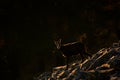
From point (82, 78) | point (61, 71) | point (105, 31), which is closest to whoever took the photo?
point (82, 78)

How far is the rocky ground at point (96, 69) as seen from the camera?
14.1 metres

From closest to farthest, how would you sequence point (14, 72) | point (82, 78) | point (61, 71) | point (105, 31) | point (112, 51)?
point (82, 78)
point (112, 51)
point (61, 71)
point (14, 72)
point (105, 31)

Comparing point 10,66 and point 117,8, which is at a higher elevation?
point 117,8

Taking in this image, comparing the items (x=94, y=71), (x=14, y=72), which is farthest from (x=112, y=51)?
(x=14, y=72)

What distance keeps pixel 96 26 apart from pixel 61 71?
744 inches

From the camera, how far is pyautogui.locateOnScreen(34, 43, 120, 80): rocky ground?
46.4 ft

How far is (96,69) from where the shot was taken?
14.8 metres

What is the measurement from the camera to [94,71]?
573 inches

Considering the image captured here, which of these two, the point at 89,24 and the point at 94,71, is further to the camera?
the point at 89,24

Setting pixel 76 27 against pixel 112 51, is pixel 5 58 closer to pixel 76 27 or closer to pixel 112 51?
pixel 76 27

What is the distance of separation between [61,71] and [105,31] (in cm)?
1897

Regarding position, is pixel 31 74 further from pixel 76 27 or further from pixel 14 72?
pixel 76 27

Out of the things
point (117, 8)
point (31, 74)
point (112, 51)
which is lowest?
point (31, 74)

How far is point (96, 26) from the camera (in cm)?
3562
